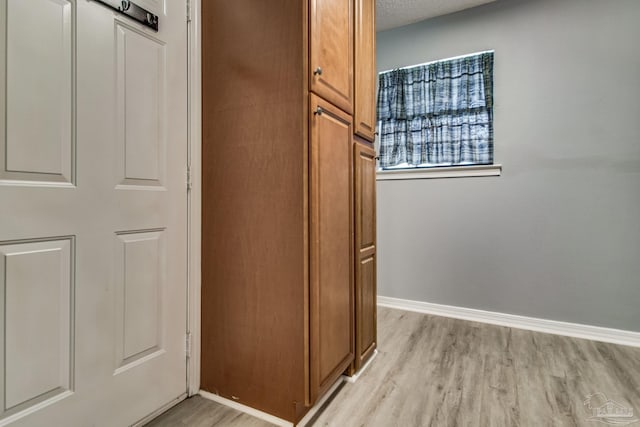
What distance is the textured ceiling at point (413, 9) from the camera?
2.50 m

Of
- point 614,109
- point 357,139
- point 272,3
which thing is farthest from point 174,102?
point 614,109

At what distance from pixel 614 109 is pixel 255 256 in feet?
8.74

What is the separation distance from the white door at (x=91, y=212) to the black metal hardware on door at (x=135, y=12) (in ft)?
0.10

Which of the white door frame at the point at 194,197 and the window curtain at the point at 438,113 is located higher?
the window curtain at the point at 438,113

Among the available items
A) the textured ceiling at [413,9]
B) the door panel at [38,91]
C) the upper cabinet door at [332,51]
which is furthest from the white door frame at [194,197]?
the textured ceiling at [413,9]

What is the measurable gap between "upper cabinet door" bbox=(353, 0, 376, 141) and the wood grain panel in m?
0.55

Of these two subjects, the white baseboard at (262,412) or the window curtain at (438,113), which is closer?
the white baseboard at (262,412)

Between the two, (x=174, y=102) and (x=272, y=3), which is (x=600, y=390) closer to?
(x=272, y=3)

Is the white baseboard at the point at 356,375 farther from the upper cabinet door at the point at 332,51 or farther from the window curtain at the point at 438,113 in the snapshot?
the window curtain at the point at 438,113

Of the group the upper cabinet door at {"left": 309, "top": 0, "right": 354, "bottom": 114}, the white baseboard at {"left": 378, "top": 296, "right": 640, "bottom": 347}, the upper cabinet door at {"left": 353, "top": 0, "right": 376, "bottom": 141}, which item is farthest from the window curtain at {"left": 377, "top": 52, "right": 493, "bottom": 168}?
the upper cabinet door at {"left": 309, "top": 0, "right": 354, "bottom": 114}

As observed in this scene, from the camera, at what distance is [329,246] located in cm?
143

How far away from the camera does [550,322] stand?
7.76 feet

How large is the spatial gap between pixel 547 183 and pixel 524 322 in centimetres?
109

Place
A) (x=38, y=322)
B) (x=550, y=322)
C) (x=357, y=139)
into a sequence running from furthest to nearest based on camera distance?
(x=550, y=322), (x=357, y=139), (x=38, y=322)
